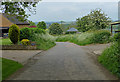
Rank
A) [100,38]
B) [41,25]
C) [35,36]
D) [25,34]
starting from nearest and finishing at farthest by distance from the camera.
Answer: [25,34] < [35,36] < [100,38] < [41,25]

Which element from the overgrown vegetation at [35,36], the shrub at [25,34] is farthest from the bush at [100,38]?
the shrub at [25,34]

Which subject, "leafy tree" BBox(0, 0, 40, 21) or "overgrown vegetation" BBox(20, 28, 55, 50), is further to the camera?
"overgrown vegetation" BBox(20, 28, 55, 50)

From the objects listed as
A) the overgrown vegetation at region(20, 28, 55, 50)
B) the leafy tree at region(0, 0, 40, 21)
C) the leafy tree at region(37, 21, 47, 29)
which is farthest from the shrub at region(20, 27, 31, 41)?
the leafy tree at region(37, 21, 47, 29)

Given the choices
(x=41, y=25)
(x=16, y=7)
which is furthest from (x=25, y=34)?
(x=41, y=25)

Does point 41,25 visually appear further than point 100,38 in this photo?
Yes

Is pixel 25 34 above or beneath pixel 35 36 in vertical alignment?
above

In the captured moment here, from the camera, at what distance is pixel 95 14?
38.6 metres

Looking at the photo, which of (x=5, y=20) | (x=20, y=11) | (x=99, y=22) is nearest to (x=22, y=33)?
(x=20, y=11)

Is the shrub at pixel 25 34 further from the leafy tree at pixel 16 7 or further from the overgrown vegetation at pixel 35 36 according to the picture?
the leafy tree at pixel 16 7

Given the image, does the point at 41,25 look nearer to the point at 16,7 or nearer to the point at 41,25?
the point at 41,25

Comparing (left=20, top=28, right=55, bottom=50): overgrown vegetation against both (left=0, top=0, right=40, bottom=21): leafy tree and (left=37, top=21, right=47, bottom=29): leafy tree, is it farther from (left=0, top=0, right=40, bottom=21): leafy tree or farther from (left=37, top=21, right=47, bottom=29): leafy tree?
(left=37, top=21, right=47, bottom=29): leafy tree

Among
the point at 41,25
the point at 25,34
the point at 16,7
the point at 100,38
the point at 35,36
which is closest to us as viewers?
the point at 16,7

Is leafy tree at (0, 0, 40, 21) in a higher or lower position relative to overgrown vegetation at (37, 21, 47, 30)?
higher

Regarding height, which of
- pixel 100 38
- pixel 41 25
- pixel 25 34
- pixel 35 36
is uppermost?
pixel 25 34
